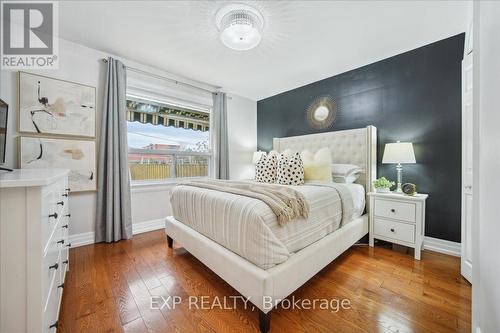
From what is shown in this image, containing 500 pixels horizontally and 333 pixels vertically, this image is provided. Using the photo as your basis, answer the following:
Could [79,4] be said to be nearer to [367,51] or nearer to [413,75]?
[367,51]

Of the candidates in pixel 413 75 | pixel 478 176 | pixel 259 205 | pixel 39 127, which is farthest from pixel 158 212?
pixel 413 75

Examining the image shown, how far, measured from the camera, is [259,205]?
130 cm

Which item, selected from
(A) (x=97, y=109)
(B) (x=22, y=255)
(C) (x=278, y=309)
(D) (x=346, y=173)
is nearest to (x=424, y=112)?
(D) (x=346, y=173)

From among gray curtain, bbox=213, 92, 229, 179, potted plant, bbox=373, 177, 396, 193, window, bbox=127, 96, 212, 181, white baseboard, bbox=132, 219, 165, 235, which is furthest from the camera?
gray curtain, bbox=213, 92, 229, 179

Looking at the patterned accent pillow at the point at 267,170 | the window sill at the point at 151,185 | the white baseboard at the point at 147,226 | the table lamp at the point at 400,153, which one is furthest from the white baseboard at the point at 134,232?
the table lamp at the point at 400,153

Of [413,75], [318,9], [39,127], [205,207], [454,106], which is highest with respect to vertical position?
[318,9]

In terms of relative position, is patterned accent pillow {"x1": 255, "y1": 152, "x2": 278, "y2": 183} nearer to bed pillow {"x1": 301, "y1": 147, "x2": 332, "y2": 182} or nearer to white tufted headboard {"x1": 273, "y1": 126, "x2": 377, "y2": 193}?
bed pillow {"x1": 301, "y1": 147, "x2": 332, "y2": 182}

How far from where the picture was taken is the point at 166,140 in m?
3.24

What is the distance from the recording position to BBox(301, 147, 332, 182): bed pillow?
2547mm

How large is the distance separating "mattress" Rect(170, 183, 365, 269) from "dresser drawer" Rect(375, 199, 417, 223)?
0.32 meters

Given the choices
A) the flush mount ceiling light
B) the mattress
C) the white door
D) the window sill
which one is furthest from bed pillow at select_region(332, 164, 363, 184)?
the window sill

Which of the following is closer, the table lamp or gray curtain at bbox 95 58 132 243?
the table lamp

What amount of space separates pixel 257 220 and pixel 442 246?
237 centimetres

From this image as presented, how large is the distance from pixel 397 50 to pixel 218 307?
3.35 metres
